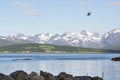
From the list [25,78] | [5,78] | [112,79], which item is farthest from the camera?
[112,79]

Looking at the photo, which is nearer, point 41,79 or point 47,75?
point 41,79

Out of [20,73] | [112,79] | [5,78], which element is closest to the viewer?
[5,78]

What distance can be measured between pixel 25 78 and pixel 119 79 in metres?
27.9

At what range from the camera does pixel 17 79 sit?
53.5 m

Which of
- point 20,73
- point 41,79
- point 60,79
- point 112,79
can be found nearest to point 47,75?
point 60,79

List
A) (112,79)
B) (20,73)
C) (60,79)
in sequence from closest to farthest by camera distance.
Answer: (20,73), (60,79), (112,79)

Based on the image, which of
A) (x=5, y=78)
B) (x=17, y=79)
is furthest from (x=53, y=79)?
(x=5, y=78)

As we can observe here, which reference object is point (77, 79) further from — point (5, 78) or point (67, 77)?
point (5, 78)

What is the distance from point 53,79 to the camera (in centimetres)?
5806

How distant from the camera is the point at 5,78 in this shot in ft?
157

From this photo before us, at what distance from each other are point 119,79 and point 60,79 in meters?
18.3

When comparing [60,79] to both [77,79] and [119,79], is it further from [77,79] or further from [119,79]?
[119,79]

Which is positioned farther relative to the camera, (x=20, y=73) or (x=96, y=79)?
(x=96, y=79)

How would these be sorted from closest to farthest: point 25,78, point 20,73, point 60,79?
point 25,78, point 20,73, point 60,79
